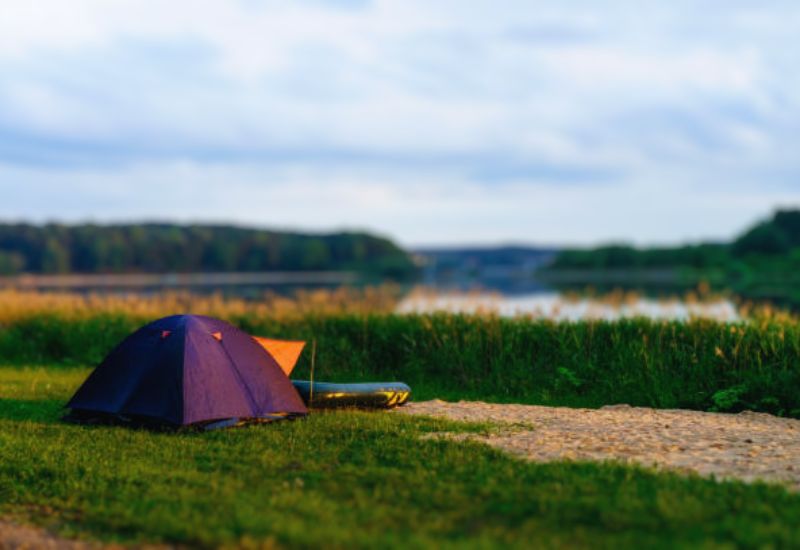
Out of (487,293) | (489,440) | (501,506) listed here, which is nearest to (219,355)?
(489,440)

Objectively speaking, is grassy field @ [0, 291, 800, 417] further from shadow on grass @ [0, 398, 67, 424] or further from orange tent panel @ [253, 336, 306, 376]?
shadow on grass @ [0, 398, 67, 424]

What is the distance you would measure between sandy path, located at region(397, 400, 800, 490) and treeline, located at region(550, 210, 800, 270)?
63.5m

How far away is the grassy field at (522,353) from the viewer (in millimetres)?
12523

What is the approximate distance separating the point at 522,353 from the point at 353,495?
8.07m

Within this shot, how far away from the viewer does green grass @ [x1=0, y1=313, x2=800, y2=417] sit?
12438 millimetres

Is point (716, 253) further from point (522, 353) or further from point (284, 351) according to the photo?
point (284, 351)

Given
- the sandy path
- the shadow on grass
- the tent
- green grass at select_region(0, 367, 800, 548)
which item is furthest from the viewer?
the shadow on grass

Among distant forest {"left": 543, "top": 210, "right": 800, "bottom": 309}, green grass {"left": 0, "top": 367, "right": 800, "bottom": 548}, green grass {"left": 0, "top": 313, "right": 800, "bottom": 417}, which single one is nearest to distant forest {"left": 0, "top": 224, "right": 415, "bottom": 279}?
distant forest {"left": 543, "top": 210, "right": 800, "bottom": 309}

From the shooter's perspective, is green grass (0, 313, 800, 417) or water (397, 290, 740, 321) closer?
green grass (0, 313, 800, 417)

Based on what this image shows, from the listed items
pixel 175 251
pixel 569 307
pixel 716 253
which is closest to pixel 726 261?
pixel 716 253

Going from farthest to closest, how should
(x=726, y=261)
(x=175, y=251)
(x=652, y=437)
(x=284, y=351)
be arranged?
(x=726, y=261)
(x=175, y=251)
(x=284, y=351)
(x=652, y=437)

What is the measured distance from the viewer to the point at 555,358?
14102 mm

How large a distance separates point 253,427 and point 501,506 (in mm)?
4041

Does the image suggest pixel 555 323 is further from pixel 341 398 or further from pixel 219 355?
pixel 219 355
